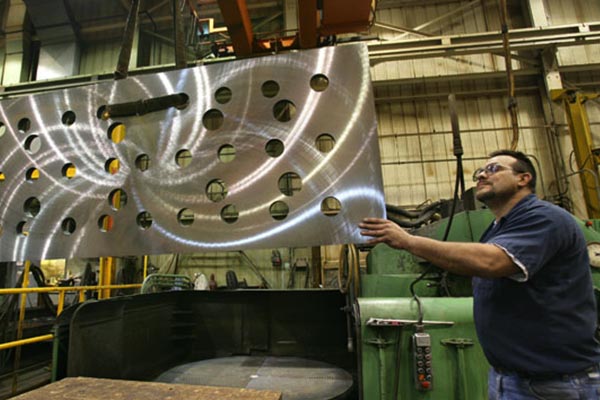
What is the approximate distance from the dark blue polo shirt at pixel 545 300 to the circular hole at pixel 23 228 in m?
1.42

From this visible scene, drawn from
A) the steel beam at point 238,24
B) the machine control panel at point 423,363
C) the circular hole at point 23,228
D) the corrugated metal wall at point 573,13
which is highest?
the corrugated metal wall at point 573,13

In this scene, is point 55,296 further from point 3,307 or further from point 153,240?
point 153,240

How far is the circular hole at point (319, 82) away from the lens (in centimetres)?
97

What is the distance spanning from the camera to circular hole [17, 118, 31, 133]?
118 cm

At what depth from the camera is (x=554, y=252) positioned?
87 cm

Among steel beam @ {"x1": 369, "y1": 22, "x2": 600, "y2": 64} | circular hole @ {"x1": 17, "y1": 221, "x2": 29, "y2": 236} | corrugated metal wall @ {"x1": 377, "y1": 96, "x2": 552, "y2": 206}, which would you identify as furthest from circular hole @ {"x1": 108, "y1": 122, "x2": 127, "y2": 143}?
corrugated metal wall @ {"x1": 377, "y1": 96, "x2": 552, "y2": 206}

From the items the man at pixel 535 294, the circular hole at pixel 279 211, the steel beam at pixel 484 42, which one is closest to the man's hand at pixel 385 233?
the man at pixel 535 294

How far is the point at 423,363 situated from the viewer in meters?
1.45

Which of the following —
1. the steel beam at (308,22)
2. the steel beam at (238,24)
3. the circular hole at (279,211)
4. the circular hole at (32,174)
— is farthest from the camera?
the steel beam at (308,22)

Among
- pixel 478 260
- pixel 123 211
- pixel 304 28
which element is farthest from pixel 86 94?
pixel 478 260

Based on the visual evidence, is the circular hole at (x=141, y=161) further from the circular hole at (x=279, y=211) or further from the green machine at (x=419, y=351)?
the green machine at (x=419, y=351)

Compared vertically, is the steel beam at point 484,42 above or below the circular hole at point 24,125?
above

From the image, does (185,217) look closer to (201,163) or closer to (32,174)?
(201,163)

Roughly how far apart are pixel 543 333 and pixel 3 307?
4.70 metres
